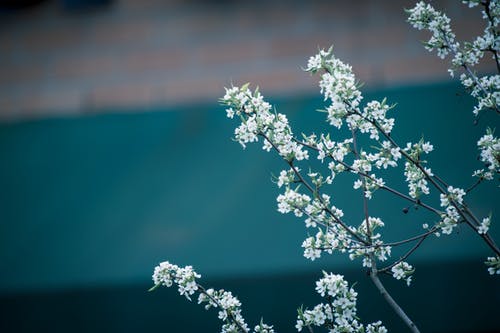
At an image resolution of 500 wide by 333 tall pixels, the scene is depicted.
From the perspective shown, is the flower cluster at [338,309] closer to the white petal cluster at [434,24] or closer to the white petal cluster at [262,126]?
the white petal cluster at [262,126]

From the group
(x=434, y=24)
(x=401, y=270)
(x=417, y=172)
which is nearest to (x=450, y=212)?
(x=417, y=172)

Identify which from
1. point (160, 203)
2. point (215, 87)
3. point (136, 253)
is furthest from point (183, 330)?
point (215, 87)

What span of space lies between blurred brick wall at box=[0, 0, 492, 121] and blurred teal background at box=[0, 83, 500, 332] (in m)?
0.31

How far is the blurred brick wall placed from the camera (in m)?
3.43

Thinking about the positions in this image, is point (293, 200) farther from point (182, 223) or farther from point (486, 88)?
point (182, 223)

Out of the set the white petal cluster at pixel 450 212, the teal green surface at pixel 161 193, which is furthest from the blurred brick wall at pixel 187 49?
the white petal cluster at pixel 450 212

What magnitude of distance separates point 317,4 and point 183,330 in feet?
6.70

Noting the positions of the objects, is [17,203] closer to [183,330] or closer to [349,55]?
[183,330]

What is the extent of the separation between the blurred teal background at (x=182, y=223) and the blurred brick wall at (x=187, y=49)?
309 mm

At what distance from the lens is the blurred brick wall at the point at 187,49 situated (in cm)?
343

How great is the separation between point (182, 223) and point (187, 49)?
1096mm

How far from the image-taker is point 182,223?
125 inches

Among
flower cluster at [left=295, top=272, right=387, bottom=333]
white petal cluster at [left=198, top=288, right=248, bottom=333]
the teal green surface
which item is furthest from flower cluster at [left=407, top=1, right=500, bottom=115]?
the teal green surface

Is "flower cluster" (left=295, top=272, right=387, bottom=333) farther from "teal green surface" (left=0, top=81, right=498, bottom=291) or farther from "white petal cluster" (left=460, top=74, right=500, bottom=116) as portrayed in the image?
"teal green surface" (left=0, top=81, right=498, bottom=291)
